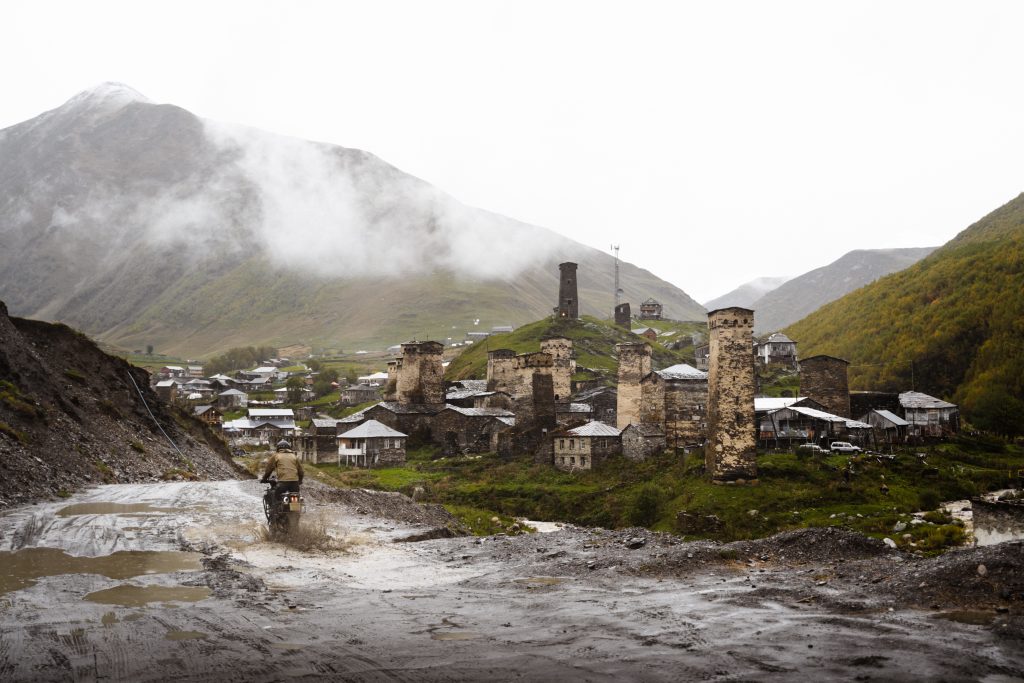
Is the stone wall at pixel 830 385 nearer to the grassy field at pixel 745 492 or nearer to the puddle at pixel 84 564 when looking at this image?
the grassy field at pixel 745 492

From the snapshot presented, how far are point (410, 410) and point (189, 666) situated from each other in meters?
51.6

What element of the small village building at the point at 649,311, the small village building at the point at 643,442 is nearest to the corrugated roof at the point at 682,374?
the small village building at the point at 643,442

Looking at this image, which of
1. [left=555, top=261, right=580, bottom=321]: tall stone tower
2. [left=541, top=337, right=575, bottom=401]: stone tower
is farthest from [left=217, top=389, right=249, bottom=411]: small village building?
[left=541, top=337, right=575, bottom=401]: stone tower

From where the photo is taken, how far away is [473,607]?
10.8m

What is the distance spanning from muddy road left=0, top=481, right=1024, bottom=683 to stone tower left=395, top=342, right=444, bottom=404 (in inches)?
1699

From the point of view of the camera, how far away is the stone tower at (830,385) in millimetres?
46844

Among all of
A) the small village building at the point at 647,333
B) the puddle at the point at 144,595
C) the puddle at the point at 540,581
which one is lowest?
the puddle at the point at 540,581

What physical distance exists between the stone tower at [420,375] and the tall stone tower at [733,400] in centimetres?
3231

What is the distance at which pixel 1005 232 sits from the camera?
86188 millimetres

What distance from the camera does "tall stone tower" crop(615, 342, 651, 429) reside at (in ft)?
154

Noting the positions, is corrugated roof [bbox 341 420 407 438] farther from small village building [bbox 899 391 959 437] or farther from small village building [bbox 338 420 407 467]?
small village building [bbox 899 391 959 437]

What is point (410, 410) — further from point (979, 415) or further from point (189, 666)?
point (189, 666)

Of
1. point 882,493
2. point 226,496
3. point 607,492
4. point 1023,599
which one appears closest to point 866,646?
point 1023,599

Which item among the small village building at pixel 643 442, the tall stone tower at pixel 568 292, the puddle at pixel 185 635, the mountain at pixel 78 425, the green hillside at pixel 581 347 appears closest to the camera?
the puddle at pixel 185 635
